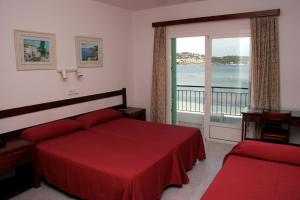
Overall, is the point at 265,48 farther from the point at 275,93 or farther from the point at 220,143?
the point at 220,143

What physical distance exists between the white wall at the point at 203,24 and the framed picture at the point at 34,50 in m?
2.04

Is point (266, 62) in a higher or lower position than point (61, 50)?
A: lower

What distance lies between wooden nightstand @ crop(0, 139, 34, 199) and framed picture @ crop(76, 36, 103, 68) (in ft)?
5.41

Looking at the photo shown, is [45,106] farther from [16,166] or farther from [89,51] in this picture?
[89,51]

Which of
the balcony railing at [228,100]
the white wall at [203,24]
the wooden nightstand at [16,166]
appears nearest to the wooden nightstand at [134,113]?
the white wall at [203,24]

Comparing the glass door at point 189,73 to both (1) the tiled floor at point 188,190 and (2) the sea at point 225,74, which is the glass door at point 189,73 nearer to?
(2) the sea at point 225,74

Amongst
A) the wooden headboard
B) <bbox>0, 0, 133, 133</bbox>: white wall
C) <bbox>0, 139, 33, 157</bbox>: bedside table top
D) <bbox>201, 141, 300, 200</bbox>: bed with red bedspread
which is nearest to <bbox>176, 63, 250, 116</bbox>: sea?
<bbox>0, 0, 133, 133</bbox>: white wall

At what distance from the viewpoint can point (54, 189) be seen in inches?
116

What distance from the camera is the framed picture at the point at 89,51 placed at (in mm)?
3966

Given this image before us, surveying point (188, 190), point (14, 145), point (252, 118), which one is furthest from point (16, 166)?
point (252, 118)

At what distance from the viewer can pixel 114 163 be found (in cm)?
247

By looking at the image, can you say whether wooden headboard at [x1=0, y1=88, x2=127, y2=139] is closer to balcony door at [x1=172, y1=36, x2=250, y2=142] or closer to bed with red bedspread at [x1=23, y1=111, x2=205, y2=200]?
bed with red bedspread at [x1=23, y1=111, x2=205, y2=200]

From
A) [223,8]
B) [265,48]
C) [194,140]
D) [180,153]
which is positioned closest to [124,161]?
[180,153]

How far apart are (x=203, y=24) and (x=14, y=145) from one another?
3.52 metres
